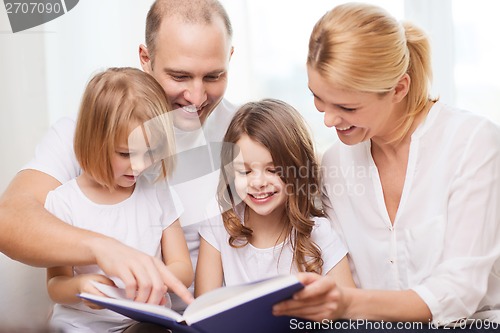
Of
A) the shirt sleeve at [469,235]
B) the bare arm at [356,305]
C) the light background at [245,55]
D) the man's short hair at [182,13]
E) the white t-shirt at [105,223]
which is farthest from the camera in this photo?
the light background at [245,55]

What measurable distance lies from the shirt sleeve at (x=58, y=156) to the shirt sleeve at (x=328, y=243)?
25.6 inches

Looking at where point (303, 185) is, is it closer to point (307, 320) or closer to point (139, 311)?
point (307, 320)

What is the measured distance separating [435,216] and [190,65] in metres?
0.74

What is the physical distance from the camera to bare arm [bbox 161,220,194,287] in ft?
5.28

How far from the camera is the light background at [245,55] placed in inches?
92.6

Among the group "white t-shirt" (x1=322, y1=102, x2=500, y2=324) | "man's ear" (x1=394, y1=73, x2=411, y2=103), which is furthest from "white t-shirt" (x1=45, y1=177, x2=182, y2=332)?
"man's ear" (x1=394, y1=73, x2=411, y2=103)

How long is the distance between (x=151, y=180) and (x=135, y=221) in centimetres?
13

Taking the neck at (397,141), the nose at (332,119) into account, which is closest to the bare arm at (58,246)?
the nose at (332,119)

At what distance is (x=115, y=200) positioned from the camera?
1665mm

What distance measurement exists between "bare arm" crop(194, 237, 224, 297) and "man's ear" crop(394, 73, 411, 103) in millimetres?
600

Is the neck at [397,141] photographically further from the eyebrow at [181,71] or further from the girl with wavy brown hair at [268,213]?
the eyebrow at [181,71]

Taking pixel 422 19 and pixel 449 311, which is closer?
pixel 449 311

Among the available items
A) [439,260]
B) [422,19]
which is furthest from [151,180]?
[422,19]

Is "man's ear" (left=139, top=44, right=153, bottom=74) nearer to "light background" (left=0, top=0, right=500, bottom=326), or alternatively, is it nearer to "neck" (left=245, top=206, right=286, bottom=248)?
"light background" (left=0, top=0, right=500, bottom=326)
